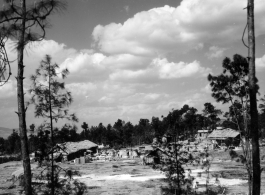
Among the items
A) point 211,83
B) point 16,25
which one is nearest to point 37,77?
point 16,25

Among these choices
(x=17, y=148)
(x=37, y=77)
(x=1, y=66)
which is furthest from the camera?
(x=17, y=148)

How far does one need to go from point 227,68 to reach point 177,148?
704cm

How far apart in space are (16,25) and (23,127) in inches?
118

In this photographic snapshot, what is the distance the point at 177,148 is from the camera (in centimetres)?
1100

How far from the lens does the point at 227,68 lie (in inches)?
603

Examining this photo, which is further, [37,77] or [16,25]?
[37,77]

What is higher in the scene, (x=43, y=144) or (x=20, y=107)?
(x=20, y=107)

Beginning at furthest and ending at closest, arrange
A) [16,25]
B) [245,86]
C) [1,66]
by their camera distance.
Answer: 1. [245,86]
2. [16,25]
3. [1,66]

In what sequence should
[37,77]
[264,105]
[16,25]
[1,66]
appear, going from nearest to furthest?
[1,66]
[16,25]
[37,77]
[264,105]

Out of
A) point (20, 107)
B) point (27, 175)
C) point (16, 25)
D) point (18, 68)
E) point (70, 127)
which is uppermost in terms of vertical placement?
point (16, 25)

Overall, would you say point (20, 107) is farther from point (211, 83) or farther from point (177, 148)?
point (211, 83)

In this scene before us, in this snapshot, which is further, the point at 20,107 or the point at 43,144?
the point at 43,144

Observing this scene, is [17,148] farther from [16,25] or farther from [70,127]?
[16,25]

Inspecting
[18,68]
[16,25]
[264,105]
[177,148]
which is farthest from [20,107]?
[264,105]
